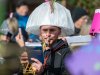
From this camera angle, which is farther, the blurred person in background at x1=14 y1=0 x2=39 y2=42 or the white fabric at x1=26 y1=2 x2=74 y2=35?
the blurred person in background at x1=14 y1=0 x2=39 y2=42

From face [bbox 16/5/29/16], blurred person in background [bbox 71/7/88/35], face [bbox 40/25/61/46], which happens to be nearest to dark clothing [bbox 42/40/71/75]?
face [bbox 40/25/61/46]

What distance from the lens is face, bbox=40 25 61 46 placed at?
258 cm

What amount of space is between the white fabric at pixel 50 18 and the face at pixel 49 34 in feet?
0.10

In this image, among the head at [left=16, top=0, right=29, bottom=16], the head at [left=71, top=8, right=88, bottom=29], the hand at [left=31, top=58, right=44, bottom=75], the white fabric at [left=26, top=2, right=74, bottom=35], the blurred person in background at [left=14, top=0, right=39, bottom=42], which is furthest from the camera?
the head at [left=16, top=0, right=29, bottom=16]

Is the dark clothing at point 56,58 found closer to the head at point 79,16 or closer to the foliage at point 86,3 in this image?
the foliage at point 86,3

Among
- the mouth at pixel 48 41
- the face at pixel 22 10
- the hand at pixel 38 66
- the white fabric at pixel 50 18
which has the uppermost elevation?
the face at pixel 22 10

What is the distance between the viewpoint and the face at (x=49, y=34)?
2.58 meters

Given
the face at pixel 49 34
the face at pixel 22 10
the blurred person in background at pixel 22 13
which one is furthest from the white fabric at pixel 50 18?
the face at pixel 22 10

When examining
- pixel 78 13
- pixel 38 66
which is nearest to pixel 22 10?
pixel 78 13

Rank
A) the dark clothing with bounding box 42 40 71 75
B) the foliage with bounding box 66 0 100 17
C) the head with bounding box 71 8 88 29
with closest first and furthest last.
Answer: the dark clothing with bounding box 42 40 71 75 < the foliage with bounding box 66 0 100 17 < the head with bounding box 71 8 88 29

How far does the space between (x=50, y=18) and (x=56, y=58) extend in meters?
0.30

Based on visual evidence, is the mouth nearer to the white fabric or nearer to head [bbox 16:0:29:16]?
the white fabric

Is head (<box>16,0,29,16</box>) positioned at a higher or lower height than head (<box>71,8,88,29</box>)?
higher

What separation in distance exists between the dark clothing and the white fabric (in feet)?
0.52
